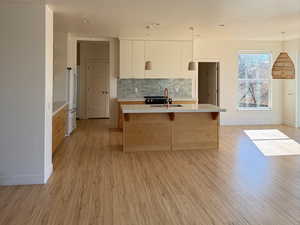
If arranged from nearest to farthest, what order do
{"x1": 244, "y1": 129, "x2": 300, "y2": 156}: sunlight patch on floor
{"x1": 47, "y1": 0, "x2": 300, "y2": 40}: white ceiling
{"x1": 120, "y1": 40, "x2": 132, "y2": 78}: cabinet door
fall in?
1. {"x1": 47, "y1": 0, "x2": 300, "y2": 40}: white ceiling
2. {"x1": 244, "y1": 129, "x2": 300, "y2": 156}: sunlight patch on floor
3. {"x1": 120, "y1": 40, "x2": 132, "y2": 78}: cabinet door

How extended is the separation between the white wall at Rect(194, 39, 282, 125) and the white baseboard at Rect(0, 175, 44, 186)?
6.11 m

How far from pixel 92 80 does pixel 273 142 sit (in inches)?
273

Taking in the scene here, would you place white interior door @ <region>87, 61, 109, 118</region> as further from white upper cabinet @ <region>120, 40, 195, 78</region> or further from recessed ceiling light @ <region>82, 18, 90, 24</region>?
recessed ceiling light @ <region>82, 18, 90, 24</region>

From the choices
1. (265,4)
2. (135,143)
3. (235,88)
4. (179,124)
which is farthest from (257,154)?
(235,88)

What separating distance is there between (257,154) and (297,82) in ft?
13.7

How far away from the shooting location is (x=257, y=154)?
5395 millimetres

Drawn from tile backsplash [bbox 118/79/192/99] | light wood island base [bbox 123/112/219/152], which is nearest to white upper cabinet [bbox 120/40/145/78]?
tile backsplash [bbox 118/79/192/99]

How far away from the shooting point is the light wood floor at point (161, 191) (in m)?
2.82

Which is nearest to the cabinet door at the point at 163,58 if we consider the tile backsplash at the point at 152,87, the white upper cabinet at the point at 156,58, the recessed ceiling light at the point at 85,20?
the white upper cabinet at the point at 156,58

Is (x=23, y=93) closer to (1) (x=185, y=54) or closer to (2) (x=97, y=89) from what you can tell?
(1) (x=185, y=54)

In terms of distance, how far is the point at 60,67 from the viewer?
720 cm

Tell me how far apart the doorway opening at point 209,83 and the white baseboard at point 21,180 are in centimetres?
640

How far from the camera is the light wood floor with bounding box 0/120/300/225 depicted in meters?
2.82

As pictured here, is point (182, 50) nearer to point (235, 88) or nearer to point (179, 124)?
point (235, 88)
